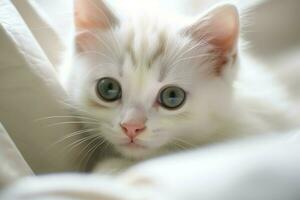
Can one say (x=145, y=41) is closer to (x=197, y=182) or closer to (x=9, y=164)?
(x=9, y=164)

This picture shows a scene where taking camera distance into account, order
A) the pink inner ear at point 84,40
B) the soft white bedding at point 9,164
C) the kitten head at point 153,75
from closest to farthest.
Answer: the soft white bedding at point 9,164
the kitten head at point 153,75
the pink inner ear at point 84,40

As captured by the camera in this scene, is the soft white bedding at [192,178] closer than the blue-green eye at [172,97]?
Yes

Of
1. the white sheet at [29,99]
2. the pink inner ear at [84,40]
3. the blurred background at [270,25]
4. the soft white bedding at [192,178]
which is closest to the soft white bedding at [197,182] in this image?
the soft white bedding at [192,178]

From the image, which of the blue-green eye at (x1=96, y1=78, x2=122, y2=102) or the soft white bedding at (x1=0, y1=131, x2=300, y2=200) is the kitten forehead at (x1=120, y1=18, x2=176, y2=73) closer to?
Answer: the blue-green eye at (x1=96, y1=78, x2=122, y2=102)

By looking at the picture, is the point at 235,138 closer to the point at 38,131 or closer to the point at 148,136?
the point at 148,136

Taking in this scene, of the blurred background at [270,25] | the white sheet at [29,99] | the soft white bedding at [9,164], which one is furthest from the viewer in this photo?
the blurred background at [270,25]

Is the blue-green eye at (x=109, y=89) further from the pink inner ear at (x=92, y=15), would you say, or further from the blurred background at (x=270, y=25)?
the blurred background at (x=270, y=25)

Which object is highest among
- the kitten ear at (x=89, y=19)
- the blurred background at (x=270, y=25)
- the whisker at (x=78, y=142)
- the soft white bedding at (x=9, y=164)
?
the blurred background at (x=270, y=25)

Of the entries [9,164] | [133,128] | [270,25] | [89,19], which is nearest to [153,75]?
[133,128]
